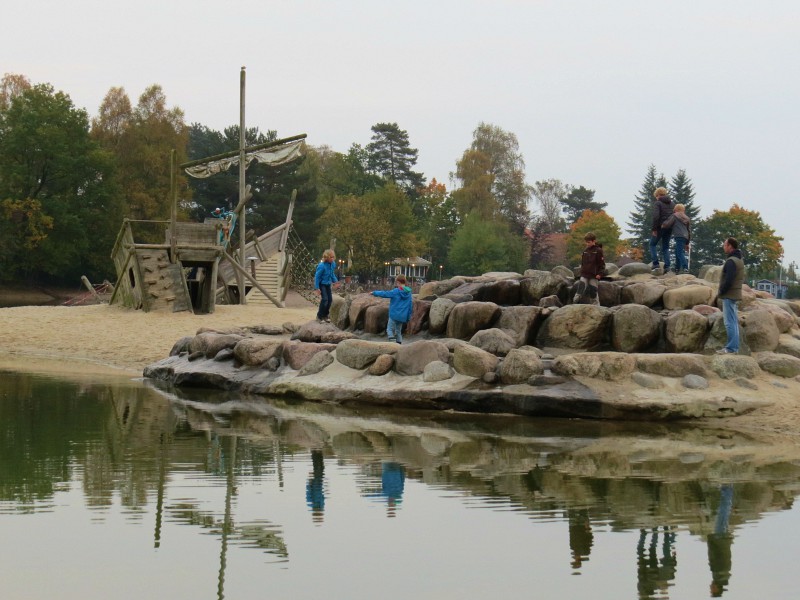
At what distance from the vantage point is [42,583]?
6.11m

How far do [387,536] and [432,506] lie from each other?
1002 millimetres

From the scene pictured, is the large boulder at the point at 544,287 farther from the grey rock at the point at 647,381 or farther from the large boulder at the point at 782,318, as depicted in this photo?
the grey rock at the point at 647,381

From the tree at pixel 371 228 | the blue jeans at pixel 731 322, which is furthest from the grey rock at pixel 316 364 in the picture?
the tree at pixel 371 228

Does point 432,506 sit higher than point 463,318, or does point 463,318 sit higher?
point 463,318

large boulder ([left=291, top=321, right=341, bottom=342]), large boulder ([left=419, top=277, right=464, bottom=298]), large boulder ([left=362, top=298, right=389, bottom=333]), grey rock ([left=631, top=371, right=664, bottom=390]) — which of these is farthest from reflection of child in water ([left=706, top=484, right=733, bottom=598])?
large boulder ([left=419, top=277, right=464, bottom=298])

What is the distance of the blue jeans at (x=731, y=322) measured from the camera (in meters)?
15.2

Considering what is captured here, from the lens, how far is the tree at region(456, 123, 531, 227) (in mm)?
85438

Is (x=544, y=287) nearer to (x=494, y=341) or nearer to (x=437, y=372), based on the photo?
(x=494, y=341)

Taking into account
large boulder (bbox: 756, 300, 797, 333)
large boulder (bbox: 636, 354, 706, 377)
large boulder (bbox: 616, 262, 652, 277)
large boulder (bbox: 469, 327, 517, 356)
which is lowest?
large boulder (bbox: 636, 354, 706, 377)

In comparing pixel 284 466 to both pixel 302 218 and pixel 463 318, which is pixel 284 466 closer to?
pixel 463 318

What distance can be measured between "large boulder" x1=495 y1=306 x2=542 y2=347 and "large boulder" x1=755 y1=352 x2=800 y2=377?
329cm

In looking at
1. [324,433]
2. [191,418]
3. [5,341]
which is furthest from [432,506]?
[5,341]

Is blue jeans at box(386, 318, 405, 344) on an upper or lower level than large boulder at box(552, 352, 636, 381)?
Result: upper

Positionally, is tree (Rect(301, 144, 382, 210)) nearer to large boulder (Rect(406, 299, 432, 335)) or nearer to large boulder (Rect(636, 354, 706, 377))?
large boulder (Rect(406, 299, 432, 335))
